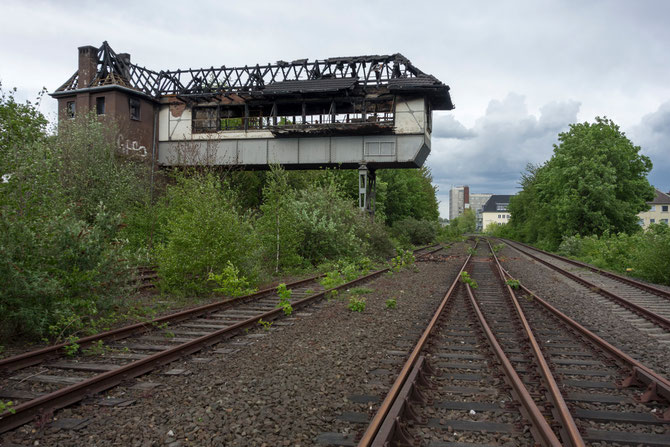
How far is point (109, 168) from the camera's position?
2108 cm

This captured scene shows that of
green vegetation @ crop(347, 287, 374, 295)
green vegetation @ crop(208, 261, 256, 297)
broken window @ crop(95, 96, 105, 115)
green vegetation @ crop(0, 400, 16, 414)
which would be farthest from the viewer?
broken window @ crop(95, 96, 105, 115)

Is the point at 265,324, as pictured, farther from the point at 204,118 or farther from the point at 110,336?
the point at 204,118

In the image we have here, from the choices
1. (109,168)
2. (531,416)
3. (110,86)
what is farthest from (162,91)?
(531,416)

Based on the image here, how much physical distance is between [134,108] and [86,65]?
3.89m

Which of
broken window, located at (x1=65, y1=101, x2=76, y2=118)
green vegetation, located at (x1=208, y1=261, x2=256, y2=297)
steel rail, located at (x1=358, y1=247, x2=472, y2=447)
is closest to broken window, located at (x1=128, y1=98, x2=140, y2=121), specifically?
broken window, located at (x1=65, y1=101, x2=76, y2=118)

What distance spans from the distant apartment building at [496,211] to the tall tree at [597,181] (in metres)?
126

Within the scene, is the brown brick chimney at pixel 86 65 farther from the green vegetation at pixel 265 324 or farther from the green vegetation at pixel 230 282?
the green vegetation at pixel 265 324

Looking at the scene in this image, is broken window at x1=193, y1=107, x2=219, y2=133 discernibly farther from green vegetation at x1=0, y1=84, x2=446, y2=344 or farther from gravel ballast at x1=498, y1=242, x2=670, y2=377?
gravel ballast at x1=498, y1=242, x2=670, y2=377

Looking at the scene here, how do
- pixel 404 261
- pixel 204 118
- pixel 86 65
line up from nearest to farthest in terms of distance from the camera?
1. pixel 404 261
2. pixel 86 65
3. pixel 204 118

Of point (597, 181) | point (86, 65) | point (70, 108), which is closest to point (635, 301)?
point (597, 181)

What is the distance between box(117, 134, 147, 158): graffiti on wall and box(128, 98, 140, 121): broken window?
1664 mm

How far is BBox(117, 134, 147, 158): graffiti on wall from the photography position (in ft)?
89.4

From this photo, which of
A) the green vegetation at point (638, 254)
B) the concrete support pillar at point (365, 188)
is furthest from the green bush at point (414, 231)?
the green vegetation at point (638, 254)

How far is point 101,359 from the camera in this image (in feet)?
20.2
